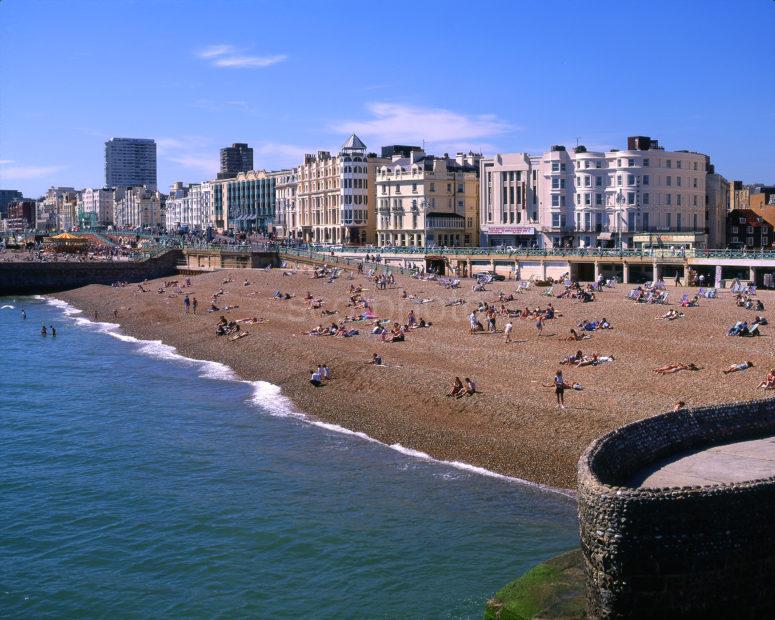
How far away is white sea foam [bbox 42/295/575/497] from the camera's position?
73.8 feet

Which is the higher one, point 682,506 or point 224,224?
point 224,224

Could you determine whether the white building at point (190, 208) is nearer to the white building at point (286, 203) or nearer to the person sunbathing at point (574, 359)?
the white building at point (286, 203)

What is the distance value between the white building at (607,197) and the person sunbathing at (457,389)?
4050 centimetres

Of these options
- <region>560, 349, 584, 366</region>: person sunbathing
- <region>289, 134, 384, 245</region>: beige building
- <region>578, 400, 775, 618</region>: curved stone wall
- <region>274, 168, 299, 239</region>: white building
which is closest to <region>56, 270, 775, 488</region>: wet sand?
<region>560, 349, 584, 366</region>: person sunbathing

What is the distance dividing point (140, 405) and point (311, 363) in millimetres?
6969

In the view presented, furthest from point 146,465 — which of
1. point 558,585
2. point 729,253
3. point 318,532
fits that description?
point 729,253

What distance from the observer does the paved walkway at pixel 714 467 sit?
1431cm

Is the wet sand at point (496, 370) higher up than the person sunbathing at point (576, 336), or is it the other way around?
the person sunbathing at point (576, 336)

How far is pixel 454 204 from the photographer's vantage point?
85188 mm

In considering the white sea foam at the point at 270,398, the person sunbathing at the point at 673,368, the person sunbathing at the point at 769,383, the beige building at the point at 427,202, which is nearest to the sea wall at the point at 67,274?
the beige building at the point at 427,202

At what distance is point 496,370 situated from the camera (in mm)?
31234

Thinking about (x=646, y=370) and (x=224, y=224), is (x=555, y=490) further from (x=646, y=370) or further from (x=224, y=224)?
(x=224, y=224)

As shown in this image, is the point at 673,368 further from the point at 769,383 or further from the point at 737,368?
the point at 769,383

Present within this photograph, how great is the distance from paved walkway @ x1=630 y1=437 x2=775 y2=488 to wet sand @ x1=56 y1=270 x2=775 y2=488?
560 cm
